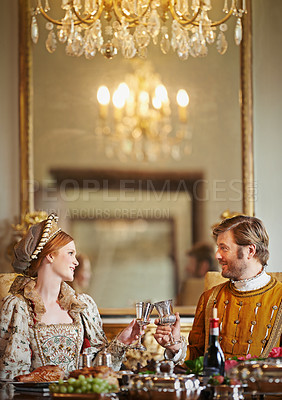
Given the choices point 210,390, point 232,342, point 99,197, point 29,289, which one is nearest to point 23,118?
point 99,197

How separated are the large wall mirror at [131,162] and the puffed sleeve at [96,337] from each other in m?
1.41

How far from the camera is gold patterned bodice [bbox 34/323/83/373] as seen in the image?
2922mm

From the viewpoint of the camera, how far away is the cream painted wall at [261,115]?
459 cm

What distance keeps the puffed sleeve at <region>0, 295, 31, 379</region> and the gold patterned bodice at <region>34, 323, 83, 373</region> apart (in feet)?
0.18

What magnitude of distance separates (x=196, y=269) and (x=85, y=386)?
2477 mm

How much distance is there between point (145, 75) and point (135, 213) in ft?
2.89

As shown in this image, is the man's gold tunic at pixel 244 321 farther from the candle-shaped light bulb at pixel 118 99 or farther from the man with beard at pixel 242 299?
the candle-shaped light bulb at pixel 118 99

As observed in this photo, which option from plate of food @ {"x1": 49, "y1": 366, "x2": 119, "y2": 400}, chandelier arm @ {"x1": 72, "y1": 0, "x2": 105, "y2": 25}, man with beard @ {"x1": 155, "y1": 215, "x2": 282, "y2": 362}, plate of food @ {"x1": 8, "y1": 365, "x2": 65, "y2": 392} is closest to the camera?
plate of food @ {"x1": 49, "y1": 366, "x2": 119, "y2": 400}

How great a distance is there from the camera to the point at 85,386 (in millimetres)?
2125

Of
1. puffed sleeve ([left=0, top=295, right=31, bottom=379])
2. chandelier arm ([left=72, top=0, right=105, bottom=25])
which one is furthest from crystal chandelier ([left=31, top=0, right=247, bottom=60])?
puffed sleeve ([left=0, top=295, right=31, bottom=379])

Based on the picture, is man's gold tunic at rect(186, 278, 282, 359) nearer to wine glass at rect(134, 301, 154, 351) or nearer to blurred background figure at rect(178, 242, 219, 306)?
wine glass at rect(134, 301, 154, 351)

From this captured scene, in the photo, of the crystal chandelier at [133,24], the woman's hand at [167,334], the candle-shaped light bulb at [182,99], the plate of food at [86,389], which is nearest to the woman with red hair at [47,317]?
the woman's hand at [167,334]

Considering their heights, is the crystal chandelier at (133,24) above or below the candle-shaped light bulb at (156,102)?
above

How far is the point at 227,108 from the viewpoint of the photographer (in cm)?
468
